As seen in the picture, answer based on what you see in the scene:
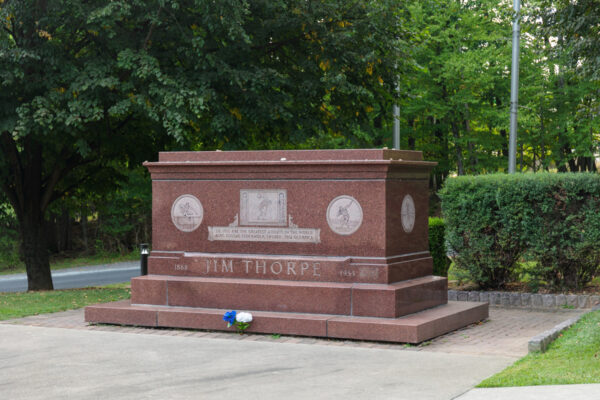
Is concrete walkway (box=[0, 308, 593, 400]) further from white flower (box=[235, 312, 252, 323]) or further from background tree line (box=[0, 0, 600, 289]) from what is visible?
background tree line (box=[0, 0, 600, 289])

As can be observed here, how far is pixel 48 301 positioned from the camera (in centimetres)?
1405

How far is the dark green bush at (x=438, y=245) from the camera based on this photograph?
1416 centimetres

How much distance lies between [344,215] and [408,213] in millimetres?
998

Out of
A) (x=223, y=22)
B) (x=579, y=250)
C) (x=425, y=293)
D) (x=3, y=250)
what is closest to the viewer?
(x=425, y=293)

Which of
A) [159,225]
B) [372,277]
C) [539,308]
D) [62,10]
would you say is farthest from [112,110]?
[539,308]

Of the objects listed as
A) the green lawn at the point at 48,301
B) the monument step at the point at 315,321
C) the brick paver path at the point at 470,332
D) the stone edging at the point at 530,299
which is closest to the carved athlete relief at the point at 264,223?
the monument step at the point at 315,321

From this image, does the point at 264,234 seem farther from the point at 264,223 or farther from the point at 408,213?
the point at 408,213

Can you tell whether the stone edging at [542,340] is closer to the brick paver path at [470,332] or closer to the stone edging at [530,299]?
the brick paver path at [470,332]

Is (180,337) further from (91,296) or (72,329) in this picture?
(91,296)

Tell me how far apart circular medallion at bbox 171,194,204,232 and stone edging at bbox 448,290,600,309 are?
16.0ft

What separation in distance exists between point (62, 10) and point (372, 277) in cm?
830

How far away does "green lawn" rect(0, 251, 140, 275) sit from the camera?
30.6m

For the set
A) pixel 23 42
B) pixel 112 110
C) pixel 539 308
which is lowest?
pixel 539 308

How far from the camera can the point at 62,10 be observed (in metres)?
14.5
